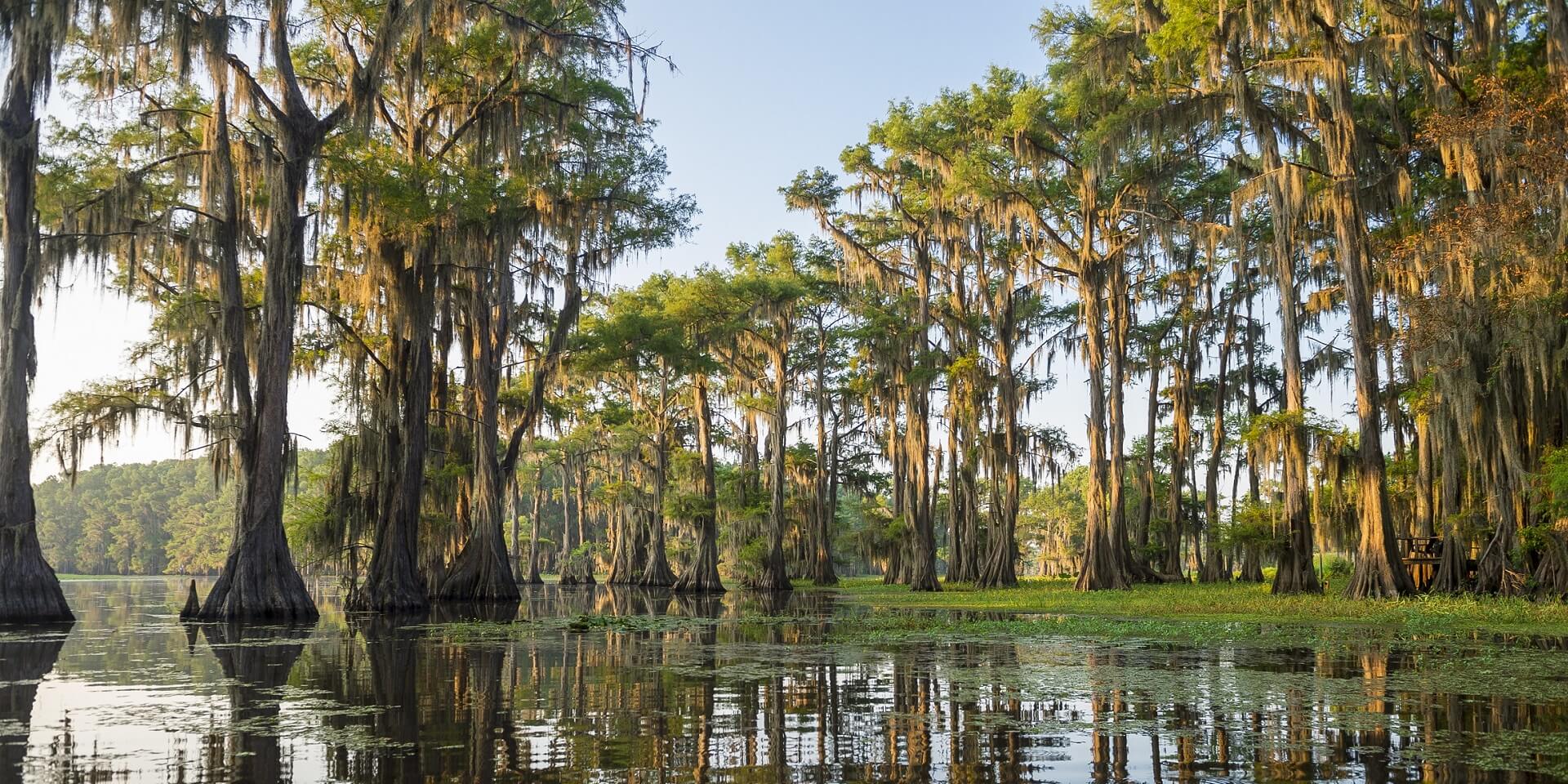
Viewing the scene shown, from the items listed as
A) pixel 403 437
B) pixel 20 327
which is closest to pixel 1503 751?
pixel 403 437

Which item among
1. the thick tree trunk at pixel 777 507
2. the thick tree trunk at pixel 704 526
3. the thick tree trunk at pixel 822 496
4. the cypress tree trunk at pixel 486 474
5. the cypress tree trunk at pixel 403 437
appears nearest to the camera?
the cypress tree trunk at pixel 403 437

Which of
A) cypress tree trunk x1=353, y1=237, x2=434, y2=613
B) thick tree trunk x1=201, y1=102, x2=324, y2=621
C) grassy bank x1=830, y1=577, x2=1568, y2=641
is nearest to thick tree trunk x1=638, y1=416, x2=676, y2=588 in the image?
cypress tree trunk x1=353, y1=237, x2=434, y2=613

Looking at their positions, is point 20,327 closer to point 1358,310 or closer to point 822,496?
point 1358,310

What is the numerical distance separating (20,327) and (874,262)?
2616 centimetres

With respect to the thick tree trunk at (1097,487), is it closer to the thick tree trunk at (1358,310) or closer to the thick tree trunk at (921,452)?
the thick tree trunk at (921,452)

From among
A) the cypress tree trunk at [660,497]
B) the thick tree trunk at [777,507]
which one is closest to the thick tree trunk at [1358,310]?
the thick tree trunk at [777,507]

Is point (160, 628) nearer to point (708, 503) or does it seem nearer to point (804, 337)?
point (708, 503)

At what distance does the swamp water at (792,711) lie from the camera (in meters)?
5.32

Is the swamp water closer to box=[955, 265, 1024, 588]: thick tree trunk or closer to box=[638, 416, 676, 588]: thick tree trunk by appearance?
box=[955, 265, 1024, 588]: thick tree trunk

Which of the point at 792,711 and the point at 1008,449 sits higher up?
the point at 1008,449

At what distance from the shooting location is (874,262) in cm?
4000

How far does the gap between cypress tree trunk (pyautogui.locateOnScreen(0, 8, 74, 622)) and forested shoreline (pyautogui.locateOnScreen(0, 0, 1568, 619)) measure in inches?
3.0

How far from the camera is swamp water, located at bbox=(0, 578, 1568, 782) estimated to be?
532 cm

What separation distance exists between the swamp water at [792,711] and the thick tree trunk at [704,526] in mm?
26124
